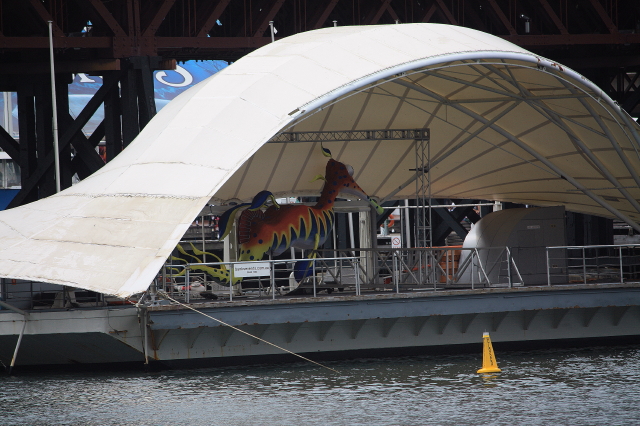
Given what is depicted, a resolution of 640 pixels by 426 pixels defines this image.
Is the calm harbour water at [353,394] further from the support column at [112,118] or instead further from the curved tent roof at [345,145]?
the support column at [112,118]

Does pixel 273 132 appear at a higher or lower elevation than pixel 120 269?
higher

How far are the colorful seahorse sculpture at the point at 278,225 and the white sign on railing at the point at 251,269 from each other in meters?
2.29

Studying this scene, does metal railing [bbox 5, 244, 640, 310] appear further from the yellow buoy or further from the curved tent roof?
the yellow buoy

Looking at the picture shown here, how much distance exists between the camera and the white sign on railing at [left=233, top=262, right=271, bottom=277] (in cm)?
2450

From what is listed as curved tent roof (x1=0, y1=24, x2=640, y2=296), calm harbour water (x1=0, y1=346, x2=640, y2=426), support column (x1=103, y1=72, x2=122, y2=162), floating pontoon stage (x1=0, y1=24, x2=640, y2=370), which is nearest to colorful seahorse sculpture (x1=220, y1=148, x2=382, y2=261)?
curved tent roof (x1=0, y1=24, x2=640, y2=296)

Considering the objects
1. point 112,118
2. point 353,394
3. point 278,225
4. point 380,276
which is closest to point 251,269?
point 278,225

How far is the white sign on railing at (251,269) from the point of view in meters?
24.5

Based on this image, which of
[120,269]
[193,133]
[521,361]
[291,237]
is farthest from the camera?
[291,237]

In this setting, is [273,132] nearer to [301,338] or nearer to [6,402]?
[301,338]

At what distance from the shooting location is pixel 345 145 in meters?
33.7

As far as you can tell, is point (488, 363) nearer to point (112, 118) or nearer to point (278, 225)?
point (278, 225)

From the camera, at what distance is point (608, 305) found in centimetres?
2508

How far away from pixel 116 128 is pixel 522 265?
702 inches

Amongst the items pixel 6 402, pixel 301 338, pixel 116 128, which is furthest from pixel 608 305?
pixel 116 128
